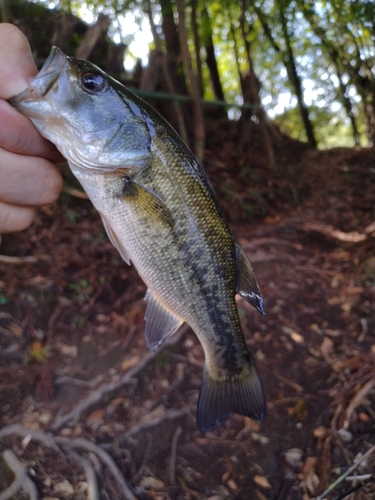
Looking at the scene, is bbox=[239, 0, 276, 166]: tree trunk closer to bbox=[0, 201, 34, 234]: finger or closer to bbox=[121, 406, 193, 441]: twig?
bbox=[121, 406, 193, 441]: twig

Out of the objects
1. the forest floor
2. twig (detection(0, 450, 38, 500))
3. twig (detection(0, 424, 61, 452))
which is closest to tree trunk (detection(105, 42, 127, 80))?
the forest floor

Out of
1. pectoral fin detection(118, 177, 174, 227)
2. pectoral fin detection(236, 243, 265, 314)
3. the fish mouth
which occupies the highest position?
the fish mouth

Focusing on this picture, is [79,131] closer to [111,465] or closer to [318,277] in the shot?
[111,465]

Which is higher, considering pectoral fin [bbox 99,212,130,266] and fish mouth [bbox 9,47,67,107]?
fish mouth [bbox 9,47,67,107]

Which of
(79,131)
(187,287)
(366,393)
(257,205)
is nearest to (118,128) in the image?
(79,131)

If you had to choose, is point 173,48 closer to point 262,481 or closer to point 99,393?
point 99,393

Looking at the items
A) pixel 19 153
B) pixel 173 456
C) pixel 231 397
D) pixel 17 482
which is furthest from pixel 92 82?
pixel 173 456
